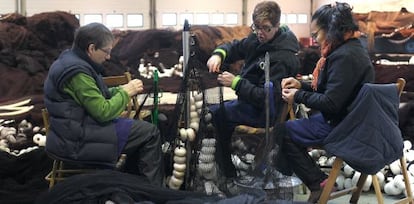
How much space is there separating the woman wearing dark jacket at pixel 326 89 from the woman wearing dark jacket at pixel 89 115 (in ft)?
2.58

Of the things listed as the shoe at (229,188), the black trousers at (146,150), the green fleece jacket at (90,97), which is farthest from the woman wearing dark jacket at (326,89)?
the green fleece jacket at (90,97)

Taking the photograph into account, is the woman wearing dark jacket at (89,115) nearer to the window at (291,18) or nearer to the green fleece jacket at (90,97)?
the green fleece jacket at (90,97)

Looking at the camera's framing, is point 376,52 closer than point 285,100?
No

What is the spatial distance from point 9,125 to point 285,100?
7.08 ft

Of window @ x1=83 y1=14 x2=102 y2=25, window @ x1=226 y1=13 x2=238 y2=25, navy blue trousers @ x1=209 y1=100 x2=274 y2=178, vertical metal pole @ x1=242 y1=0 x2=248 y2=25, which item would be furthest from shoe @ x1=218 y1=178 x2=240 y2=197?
vertical metal pole @ x1=242 y1=0 x2=248 y2=25

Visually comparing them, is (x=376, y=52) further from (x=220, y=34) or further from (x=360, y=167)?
(x=360, y=167)

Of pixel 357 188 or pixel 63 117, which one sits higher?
pixel 63 117

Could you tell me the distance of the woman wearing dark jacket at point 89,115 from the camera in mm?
2861

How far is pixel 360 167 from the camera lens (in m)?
2.97

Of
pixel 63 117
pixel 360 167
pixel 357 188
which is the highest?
pixel 63 117

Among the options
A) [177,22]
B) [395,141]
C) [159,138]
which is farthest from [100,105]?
[177,22]

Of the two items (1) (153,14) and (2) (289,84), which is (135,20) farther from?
(2) (289,84)

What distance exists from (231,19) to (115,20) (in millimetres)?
2231

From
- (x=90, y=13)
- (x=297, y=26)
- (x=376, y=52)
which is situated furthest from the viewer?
(x=297, y=26)
